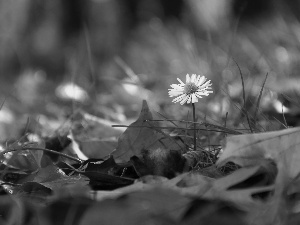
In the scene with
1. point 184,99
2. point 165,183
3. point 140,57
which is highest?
point 140,57

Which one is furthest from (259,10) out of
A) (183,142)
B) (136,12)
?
(183,142)

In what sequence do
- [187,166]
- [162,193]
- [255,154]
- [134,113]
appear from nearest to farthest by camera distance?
[162,193], [255,154], [187,166], [134,113]

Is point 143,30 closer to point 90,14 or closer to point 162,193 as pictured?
point 90,14

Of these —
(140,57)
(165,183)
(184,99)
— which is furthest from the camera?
(140,57)

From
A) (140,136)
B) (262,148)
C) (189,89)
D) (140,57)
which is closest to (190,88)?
(189,89)

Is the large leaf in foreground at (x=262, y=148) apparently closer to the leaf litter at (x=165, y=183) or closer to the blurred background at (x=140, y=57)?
the leaf litter at (x=165, y=183)

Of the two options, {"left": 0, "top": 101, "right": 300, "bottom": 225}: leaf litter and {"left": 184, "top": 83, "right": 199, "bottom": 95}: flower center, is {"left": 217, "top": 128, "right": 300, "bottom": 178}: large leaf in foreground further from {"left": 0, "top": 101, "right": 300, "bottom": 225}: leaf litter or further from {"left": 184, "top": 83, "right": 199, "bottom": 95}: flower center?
{"left": 184, "top": 83, "right": 199, "bottom": 95}: flower center

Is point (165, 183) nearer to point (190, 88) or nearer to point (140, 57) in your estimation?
point (190, 88)
